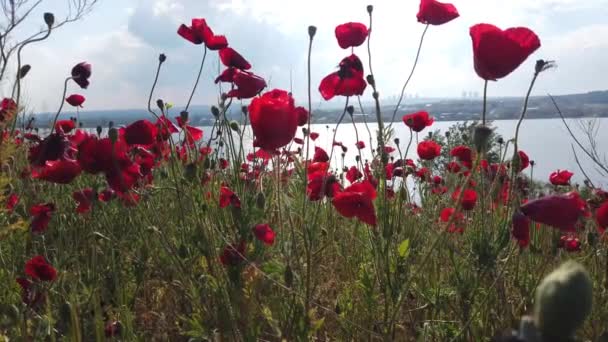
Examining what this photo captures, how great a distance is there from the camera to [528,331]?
0.81 ft

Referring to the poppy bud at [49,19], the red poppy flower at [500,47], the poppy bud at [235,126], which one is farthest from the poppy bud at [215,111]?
the red poppy flower at [500,47]

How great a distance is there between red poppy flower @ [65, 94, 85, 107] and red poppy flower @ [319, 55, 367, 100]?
1853mm

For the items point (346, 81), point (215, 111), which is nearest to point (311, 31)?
point (346, 81)

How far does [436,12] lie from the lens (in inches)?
71.0

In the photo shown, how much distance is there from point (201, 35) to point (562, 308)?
1896 millimetres

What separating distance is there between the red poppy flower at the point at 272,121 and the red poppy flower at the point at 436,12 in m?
0.84

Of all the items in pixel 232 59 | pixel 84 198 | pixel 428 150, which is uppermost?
pixel 232 59

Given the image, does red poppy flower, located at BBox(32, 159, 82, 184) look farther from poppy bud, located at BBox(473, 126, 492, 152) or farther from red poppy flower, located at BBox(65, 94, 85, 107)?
red poppy flower, located at BBox(65, 94, 85, 107)

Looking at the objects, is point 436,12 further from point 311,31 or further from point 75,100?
point 75,100

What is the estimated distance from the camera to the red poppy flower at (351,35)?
75.4 inches

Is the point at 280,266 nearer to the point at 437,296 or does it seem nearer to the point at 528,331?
the point at 437,296

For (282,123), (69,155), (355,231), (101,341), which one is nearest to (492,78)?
(282,123)

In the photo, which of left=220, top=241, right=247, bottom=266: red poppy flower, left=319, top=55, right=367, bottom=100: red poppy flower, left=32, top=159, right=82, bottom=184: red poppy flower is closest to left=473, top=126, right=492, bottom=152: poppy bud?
left=220, top=241, right=247, bottom=266: red poppy flower

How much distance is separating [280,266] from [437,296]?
1.65 ft
